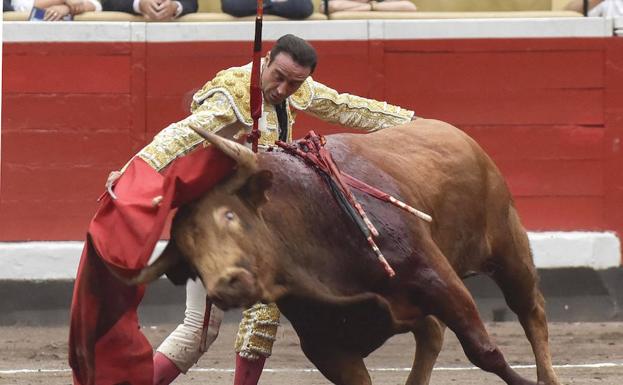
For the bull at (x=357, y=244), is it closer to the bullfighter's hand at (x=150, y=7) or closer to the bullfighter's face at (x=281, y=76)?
the bullfighter's face at (x=281, y=76)

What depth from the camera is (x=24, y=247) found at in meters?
7.61

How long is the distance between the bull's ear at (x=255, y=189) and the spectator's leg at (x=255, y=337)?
97 centimetres

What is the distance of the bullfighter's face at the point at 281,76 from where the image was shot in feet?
14.4

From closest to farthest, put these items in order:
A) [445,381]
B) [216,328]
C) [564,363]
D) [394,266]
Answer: [394,266]
[216,328]
[445,381]
[564,363]

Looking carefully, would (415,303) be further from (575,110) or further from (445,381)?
(575,110)

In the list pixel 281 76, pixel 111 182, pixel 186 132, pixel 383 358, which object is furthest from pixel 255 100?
pixel 383 358

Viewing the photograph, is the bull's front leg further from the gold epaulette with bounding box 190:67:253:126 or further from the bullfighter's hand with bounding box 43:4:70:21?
the bullfighter's hand with bounding box 43:4:70:21

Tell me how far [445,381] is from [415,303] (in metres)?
1.81

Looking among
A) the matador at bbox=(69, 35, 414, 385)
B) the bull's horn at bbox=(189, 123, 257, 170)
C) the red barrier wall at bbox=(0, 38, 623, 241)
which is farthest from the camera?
the red barrier wall at bbox=(0, 38, 623, 241)

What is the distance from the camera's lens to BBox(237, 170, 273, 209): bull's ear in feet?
12.8

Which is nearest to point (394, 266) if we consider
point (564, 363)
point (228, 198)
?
point (228, 198)

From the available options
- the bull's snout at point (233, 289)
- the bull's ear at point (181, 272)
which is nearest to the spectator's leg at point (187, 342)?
the bull's ear at point (181, 272)

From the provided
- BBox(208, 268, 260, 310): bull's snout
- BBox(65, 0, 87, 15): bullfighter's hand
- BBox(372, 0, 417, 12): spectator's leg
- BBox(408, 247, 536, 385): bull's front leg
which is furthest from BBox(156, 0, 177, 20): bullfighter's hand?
BBox(208, 268, 260, 310): bull's snout

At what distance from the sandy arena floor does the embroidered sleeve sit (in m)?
1.72
